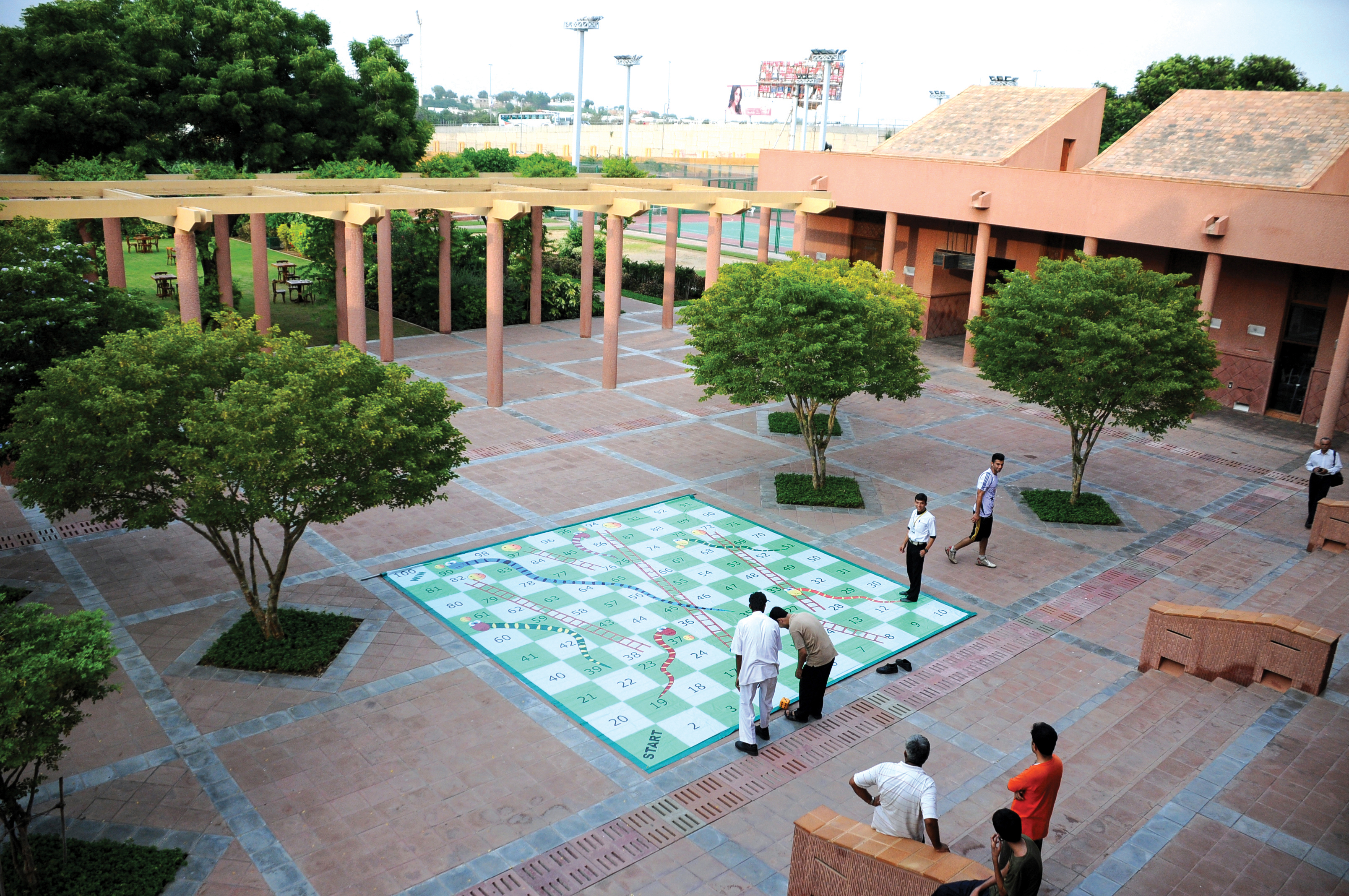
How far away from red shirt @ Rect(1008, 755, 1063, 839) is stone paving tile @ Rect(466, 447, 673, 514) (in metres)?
9.81

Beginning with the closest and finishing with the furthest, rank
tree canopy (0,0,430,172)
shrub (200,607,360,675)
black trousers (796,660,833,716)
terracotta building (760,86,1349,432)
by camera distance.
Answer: black trousers (796,660,833,716) < shrub (200,607,360,675) < terracotta building (760,86,1349,432) < tree canopy (0,0,430,172)

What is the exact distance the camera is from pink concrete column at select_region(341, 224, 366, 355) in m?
20.0

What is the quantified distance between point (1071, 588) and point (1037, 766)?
24.7 ft

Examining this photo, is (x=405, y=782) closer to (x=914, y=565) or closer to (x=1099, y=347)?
(x=914, y=565)

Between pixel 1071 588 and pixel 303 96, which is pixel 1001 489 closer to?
pixel 1071 588

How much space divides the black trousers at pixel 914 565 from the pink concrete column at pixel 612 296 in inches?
436

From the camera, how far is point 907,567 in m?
13.5

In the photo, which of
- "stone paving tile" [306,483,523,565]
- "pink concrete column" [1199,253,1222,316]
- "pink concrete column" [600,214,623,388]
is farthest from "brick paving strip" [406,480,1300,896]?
"pink concrete column" [600,214,623,388]

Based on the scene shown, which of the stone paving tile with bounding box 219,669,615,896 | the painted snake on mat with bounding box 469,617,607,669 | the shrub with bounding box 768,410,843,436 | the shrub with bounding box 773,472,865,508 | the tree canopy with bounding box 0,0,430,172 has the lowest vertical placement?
the stone paving tile with bounding box 219,669,615,896

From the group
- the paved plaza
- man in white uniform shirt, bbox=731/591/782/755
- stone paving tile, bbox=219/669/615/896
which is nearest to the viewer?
the paved plaza

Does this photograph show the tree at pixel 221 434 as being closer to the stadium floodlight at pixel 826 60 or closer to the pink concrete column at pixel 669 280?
the pink concrete column at pixel 669 280

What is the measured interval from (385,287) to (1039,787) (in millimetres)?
19861

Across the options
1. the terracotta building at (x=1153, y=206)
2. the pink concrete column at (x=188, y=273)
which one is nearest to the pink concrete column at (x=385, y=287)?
the pink concrete column at (x=188, y=273)

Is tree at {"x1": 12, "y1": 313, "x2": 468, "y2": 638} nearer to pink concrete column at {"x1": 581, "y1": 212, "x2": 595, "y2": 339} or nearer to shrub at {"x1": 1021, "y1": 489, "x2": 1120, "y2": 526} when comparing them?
shrub at {"x1": 1021, "y1": 489, "x2": 1120, "y2": 526}
